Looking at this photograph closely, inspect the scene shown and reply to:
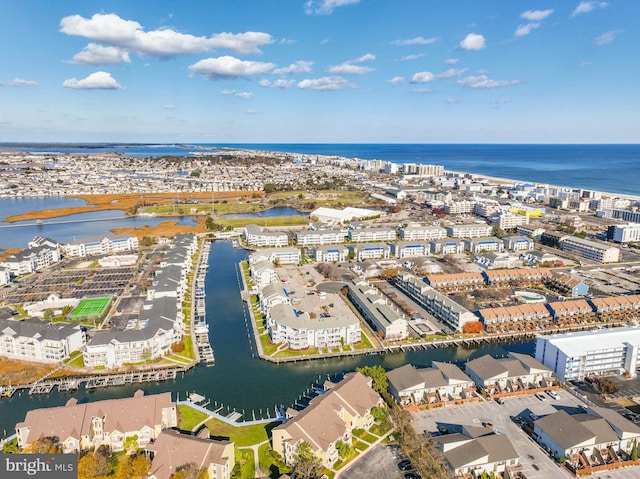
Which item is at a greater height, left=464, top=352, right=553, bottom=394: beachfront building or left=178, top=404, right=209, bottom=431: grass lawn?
left=464, top=352, right=553, bottom=394: beachfront building

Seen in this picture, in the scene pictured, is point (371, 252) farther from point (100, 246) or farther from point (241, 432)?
point (100, 246)

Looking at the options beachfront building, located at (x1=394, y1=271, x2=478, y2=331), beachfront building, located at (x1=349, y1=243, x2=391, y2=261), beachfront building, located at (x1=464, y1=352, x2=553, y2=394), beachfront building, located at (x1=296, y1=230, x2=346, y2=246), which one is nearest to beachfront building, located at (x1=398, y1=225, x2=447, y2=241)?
beachfront building, located at (x1=349, y1=243, x2=391, y2=261)

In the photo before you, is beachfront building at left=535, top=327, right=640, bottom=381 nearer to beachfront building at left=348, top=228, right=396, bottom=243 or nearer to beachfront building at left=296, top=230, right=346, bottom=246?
beachfront building at left=348, top=228, right=396, bottom=243

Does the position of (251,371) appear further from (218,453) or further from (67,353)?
(67,353)

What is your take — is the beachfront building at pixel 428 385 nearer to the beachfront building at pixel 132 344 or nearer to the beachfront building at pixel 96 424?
the beachfront building at pixel 96 424

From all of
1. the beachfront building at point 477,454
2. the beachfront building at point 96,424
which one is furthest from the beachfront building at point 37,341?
the beachfront building at point 477,454

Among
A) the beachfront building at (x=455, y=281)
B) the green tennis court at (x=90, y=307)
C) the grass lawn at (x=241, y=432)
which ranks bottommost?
the grass lawn at (x=241, y=432)
